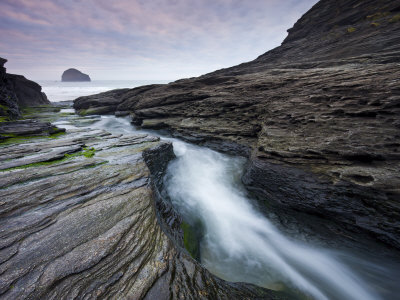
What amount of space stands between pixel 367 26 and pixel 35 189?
3159 centimetres

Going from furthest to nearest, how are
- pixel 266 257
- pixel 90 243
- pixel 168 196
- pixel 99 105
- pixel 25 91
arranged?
pixel 25 91, pixel 99 105, pixel 168 196, pixel 266 257, pixel 90 243

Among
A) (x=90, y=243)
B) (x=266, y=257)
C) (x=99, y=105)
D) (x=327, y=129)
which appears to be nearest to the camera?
(x=90, y=243)

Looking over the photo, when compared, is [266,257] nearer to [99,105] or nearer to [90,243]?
[90,243]

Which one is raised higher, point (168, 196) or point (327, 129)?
point (327, 129)

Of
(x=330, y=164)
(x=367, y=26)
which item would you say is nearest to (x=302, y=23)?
(x=367, y=26)

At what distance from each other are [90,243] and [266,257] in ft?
21.8

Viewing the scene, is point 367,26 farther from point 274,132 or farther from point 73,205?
point 73,205

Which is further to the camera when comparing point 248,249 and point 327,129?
point 327,129

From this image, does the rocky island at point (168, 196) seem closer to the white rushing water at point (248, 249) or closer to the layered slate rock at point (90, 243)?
the layered slate rock at point (90, 243)

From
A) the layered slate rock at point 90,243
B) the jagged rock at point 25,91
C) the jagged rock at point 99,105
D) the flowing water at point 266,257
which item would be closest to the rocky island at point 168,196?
the layered slate rock at point 90,243

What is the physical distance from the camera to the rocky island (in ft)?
10.8

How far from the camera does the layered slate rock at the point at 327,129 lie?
5829 millimetres

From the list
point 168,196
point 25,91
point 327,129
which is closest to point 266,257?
point 168,196

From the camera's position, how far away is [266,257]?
669 cm
